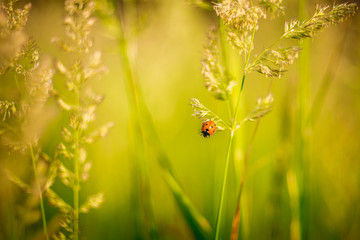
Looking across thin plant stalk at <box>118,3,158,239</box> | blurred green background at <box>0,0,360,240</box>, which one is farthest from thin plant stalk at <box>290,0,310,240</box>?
thin plant stalk at <box>118,3,158,239</box>

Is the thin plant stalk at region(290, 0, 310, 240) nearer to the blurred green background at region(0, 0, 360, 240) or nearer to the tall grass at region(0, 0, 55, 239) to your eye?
the blurred green background at region(0, 0, 360, 240)

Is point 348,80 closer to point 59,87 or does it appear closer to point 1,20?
point 1,20

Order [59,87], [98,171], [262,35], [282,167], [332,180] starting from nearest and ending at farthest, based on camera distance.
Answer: [282,167]
[332,180]
[98,171]
[59,87]
[262,35]

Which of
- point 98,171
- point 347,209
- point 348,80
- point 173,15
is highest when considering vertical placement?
point 173,15

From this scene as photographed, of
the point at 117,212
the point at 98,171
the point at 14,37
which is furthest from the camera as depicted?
the point at 98,171

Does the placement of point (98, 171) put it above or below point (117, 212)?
above

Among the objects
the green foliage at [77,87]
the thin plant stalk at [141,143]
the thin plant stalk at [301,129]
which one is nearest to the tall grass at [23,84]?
the green foliage at [77,87]

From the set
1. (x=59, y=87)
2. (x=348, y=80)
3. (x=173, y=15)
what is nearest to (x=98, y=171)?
(x=59, y=87)

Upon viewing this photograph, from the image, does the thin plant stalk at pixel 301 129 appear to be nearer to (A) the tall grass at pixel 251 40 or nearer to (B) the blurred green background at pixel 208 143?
(B) the blurred green background at pixel 208 143
